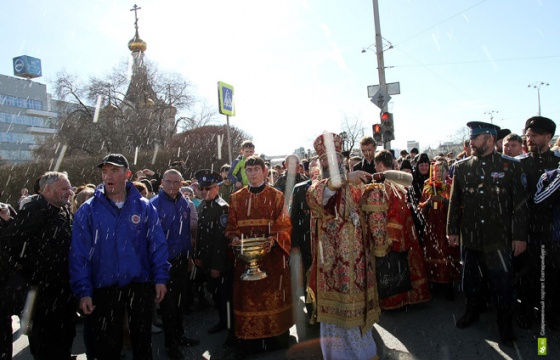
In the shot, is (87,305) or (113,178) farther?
(113,178)

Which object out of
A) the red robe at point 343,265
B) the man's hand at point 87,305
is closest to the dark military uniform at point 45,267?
the man's hand at point 87,305

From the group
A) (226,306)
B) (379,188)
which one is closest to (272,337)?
(226,306)

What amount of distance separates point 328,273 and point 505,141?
147 inches

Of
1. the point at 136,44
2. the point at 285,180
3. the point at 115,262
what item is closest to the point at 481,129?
the point at 285,180

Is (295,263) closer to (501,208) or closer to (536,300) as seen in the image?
(501,208)

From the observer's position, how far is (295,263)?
16.9 feet

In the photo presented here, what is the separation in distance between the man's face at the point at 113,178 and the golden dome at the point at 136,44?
46192mm

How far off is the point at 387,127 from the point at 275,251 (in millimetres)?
8716

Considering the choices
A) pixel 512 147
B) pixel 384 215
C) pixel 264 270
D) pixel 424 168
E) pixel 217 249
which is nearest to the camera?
pixel 384 215

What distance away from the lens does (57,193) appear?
153 inches

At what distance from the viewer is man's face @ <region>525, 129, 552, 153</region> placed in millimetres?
4547

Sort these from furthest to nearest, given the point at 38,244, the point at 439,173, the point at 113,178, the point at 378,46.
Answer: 1. the point at 378,46
2. the point at 439,173
3. the point at 38,244
4. the point at 113,178

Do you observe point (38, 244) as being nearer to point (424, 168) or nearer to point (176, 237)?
point (176, 237)

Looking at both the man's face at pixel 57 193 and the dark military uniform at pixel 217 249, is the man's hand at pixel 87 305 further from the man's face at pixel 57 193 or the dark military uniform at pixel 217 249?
the dark military uniform at pixel 217 249
